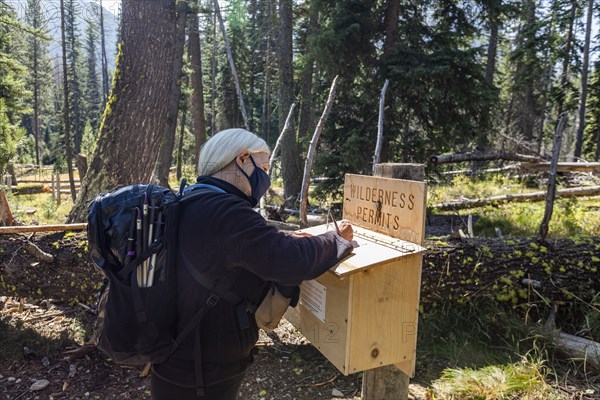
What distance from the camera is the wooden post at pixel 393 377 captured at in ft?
8.02

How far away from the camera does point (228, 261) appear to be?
5.37 ft

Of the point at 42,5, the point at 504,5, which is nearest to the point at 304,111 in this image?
the point at 504,5

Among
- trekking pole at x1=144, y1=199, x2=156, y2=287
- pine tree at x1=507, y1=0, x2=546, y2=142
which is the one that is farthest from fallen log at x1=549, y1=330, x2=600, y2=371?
pine tree at x1=507, y1=0, x2=546, y2=142

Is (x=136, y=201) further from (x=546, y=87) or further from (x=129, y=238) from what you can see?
(x=546, y=87)

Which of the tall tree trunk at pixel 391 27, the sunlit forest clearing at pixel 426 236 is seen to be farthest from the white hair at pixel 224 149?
the tall tree trunk at pixel 391 27

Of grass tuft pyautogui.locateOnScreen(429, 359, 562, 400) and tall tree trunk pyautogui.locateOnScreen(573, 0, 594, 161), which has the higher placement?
tall tree trunk pyautogui.locateOnScreen(573, 0, 594, 161)

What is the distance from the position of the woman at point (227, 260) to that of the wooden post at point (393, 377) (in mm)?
768

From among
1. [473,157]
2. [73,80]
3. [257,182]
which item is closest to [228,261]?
[257,182]

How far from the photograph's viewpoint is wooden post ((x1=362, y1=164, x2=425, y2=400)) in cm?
244

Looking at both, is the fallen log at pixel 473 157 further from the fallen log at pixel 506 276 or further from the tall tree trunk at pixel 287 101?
the tall tree trunk at pixel 287 101

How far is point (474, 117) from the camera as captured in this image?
31.0 feet

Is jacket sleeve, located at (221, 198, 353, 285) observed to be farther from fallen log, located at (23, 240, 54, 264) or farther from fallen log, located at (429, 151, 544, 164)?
fallen log, located at (429, 151, 544, 164)

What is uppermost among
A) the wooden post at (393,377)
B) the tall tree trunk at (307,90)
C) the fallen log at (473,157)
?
the tall tree trunk at (307,90)

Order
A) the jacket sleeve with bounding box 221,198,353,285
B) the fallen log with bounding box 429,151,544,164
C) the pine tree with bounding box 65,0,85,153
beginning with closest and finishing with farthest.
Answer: the jacket sleeve with bounding box 221,198,353,285
the fallen log with bounding box 429,151,544,164
the pine tree with bounding box 65,0,85,153
